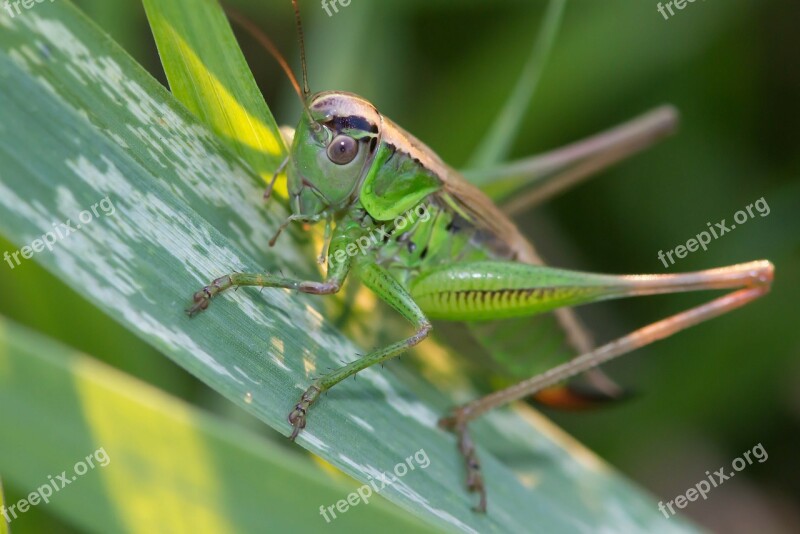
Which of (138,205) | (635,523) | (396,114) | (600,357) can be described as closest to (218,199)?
(138,205)

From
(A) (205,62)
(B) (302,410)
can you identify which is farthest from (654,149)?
(B) (302,410)

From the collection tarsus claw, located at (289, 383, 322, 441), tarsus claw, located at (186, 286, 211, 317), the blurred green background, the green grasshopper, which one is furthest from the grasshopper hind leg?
tarsus claw, located at (186, 286, 211, 317)

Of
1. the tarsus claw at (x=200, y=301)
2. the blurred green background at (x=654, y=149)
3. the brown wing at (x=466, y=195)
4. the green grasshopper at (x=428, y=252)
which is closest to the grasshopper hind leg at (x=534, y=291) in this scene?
the green grasshopper at (x=428, y=252)

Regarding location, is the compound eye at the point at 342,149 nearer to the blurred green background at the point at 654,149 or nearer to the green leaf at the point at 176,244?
the green leaf at the point at 176,244

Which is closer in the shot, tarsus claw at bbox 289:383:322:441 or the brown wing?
tarsus claw at bbox 289:383:322:441

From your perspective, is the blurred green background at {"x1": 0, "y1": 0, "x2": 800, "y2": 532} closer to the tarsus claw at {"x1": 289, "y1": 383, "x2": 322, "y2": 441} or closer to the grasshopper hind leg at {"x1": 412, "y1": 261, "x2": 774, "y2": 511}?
the grasshopper hind leg at {"x1": 412, "y1": 261, "x2": 774, "y2": 511}

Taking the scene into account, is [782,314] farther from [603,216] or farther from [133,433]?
[133,433]
